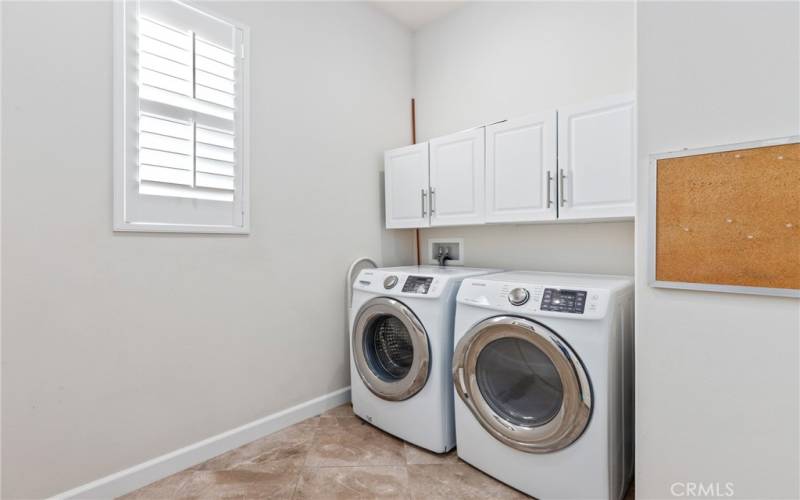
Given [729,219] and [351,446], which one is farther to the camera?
[351,446]

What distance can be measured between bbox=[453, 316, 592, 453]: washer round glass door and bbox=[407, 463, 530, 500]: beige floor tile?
0.22 m

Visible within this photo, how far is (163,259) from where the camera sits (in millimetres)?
1784

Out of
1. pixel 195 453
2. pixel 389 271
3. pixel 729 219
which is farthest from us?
pixel 389 271

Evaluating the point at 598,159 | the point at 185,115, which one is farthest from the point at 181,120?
the point at 598,159

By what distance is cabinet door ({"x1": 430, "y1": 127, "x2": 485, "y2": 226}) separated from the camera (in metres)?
2.22

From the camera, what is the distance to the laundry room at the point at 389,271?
122 cm

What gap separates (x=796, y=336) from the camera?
1.11m

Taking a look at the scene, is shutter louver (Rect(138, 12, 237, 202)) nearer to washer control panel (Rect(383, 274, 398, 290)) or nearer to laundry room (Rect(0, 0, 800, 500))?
laundry room (Rect(0, 0, 800, 500))

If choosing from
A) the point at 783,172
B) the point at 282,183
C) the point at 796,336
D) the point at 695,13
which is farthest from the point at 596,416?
the point at 282,183

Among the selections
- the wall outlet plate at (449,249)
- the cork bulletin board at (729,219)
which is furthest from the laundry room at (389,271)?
the wall outlet plate at (449,249)

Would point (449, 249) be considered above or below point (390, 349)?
above

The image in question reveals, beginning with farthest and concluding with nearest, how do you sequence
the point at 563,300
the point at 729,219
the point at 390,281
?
the point at 390,281 < the point at 563,300 < the point at 729,219

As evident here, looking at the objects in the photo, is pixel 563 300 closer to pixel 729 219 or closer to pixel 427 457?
pixel 729 219

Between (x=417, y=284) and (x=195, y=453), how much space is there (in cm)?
137
